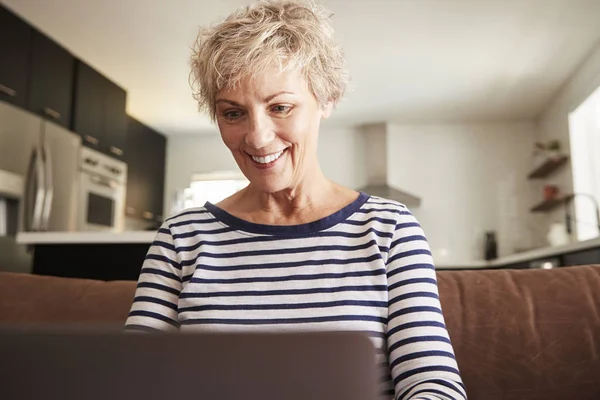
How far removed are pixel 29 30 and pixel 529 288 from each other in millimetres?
3956

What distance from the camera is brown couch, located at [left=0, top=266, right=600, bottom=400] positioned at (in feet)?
3.34

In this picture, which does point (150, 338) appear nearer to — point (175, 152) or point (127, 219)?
point (127, 219)

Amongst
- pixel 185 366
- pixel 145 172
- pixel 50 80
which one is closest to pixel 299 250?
pixel 185 366

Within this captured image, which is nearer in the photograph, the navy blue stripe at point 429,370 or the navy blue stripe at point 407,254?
the navy blue stripe at point 429,370

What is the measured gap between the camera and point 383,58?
15.5 feet

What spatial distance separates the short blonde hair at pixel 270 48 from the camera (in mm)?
930

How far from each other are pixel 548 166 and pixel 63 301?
5.16 m

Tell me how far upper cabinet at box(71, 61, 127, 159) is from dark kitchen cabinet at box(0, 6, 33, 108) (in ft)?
2.14

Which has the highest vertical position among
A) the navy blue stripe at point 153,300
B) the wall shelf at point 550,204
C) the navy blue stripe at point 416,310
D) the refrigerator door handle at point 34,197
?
the wall shelf at point 550,204

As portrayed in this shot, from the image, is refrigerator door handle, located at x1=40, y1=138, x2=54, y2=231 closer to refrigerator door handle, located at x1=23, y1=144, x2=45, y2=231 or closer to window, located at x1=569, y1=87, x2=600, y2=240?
refrigerator door handle, located at x1=23, y1=144, x2=45, y2=231

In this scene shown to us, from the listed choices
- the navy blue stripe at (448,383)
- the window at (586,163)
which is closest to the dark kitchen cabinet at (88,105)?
the window at (586,163)

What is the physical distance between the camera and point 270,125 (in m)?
0.95

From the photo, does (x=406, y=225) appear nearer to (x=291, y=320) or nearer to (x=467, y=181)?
(x=291, y=320)

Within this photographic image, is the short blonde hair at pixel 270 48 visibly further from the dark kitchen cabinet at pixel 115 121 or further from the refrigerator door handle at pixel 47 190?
the dark kitchen cabinet at pixel 115 121
